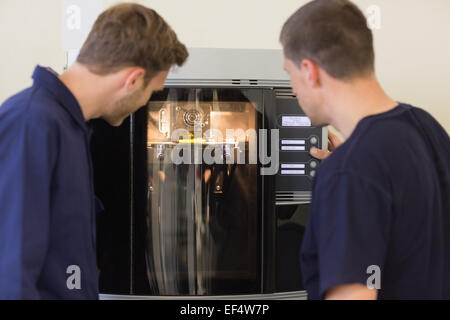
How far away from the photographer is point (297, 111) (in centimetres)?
190

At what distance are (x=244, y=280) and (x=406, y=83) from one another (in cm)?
149

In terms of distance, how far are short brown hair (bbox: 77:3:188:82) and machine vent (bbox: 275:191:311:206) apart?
3.12ft

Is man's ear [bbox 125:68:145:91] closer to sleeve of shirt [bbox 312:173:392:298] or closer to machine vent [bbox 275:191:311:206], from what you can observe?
sleeve of shirt [bbox 312:173:392:298]

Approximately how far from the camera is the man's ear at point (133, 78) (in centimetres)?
110

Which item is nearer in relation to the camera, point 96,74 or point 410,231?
point 410,231

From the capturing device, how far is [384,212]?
0.79 meters

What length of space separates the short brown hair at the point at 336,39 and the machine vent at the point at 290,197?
1.03m

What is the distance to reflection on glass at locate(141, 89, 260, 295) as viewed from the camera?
6.09 feet

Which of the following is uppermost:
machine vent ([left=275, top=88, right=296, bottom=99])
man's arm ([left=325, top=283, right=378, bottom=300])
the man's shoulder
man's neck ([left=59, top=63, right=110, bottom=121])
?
machine vent ([left=275, top=88, right=296, bottom=99])

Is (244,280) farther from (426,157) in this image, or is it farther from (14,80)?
(14,80)

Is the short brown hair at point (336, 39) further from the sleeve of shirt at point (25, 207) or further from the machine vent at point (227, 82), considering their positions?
the machine vent at point (227, 82)

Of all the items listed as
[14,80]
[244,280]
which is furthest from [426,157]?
[14,80]

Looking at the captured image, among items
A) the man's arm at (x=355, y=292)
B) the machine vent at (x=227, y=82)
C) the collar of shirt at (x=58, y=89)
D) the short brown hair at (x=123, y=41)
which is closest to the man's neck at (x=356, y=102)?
the man's arm at (x=355, y=292)

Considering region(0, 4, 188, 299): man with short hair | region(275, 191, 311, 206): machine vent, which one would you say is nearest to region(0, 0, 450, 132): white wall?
region(275, 191, 311, 206): machine vent
